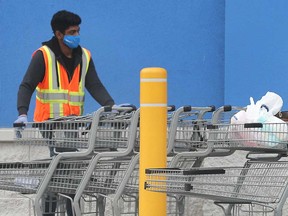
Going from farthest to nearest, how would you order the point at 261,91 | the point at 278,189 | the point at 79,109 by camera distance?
the point at 261,91 < the point at 79,109 < the point at 278,189

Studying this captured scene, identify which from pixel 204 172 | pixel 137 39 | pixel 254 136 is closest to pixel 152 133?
pixel 204 172

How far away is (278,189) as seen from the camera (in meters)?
6.85

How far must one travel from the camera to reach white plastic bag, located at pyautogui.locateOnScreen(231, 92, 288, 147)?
684 cm

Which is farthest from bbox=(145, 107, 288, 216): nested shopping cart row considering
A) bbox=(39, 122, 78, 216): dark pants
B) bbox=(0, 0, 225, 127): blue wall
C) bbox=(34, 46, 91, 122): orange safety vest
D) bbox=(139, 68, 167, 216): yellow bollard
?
bbox=(0, 0, 225, 127): blue wall

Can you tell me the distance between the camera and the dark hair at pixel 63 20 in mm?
8234

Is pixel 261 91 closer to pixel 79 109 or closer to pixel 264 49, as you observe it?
pixel 264 49

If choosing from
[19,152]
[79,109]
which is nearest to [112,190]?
[79,109]

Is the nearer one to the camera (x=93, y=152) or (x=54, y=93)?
(x=93, y=152)

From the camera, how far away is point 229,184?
6387 mm

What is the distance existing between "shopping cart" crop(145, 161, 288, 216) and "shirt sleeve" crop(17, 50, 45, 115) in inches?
73.0

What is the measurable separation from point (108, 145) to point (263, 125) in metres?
1.22

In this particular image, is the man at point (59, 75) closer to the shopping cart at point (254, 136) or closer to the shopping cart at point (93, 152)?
the shopping cart at point (93, 152)

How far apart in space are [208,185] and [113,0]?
12.5 feet

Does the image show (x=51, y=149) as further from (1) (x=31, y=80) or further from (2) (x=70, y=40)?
(2) (x=70, y=40)
